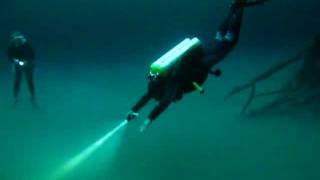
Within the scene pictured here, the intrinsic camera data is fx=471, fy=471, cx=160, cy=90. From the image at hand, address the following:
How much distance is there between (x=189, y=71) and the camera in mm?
6090

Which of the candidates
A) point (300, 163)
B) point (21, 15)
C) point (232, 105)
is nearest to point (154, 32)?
point (21, 15)

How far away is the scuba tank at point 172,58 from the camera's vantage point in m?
5.73

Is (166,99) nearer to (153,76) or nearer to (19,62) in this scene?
(153,76)

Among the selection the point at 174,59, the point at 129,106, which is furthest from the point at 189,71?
the point at 129,106

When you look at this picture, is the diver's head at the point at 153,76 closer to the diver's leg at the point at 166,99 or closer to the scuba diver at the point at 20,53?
the diver's leg at the point at 166,99

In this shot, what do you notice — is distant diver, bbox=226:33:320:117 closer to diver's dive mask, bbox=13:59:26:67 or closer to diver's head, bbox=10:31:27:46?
diver's dive mask, bbox=13:59:26:67

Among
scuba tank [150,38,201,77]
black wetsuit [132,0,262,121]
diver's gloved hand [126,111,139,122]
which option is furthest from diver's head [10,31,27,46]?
diver's gloved hand [126,111,139,122]

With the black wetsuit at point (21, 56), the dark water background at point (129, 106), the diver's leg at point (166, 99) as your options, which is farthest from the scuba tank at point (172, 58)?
the black wetsuit at point (21, 56)

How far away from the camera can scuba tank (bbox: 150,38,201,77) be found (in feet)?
18.8

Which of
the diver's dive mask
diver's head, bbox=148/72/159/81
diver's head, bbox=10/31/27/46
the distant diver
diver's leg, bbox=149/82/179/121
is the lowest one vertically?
diver's leg, bbox=149/82/179/121

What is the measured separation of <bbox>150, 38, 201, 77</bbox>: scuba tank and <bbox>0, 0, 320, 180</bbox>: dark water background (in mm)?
5043

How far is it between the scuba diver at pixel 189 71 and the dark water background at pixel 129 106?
4.76m

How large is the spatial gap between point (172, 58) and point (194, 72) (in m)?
0.40

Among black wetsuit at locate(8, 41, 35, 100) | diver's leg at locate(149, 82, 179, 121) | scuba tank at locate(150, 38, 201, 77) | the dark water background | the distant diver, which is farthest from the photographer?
the distant diver
